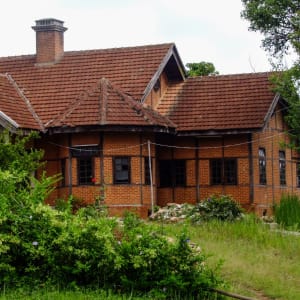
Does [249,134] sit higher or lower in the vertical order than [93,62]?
lower

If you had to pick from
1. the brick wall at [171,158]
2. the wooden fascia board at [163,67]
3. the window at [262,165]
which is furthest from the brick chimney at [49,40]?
the window at [262,165]

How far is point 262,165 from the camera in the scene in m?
34.4

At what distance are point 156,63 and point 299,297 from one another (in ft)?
61.7

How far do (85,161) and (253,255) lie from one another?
11.6 metres

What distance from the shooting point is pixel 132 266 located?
16.6 metres

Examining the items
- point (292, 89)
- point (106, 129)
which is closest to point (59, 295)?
point (106, 129)

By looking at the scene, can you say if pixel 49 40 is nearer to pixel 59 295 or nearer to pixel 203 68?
pixel 203 68

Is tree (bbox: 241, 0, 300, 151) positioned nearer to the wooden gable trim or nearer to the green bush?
the wooden gable trim

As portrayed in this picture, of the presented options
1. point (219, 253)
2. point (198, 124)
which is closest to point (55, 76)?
point (198, 124)

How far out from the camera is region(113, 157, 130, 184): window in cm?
3164

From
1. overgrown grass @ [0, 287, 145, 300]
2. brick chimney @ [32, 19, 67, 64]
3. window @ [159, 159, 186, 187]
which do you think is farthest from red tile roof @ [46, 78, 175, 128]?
overgrown grass @ [0, 287, 145, 300]

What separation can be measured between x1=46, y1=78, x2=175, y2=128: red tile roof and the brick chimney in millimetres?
4159

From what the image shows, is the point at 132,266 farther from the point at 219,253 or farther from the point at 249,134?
the point at 249,134

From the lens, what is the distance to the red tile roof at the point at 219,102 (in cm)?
3344
